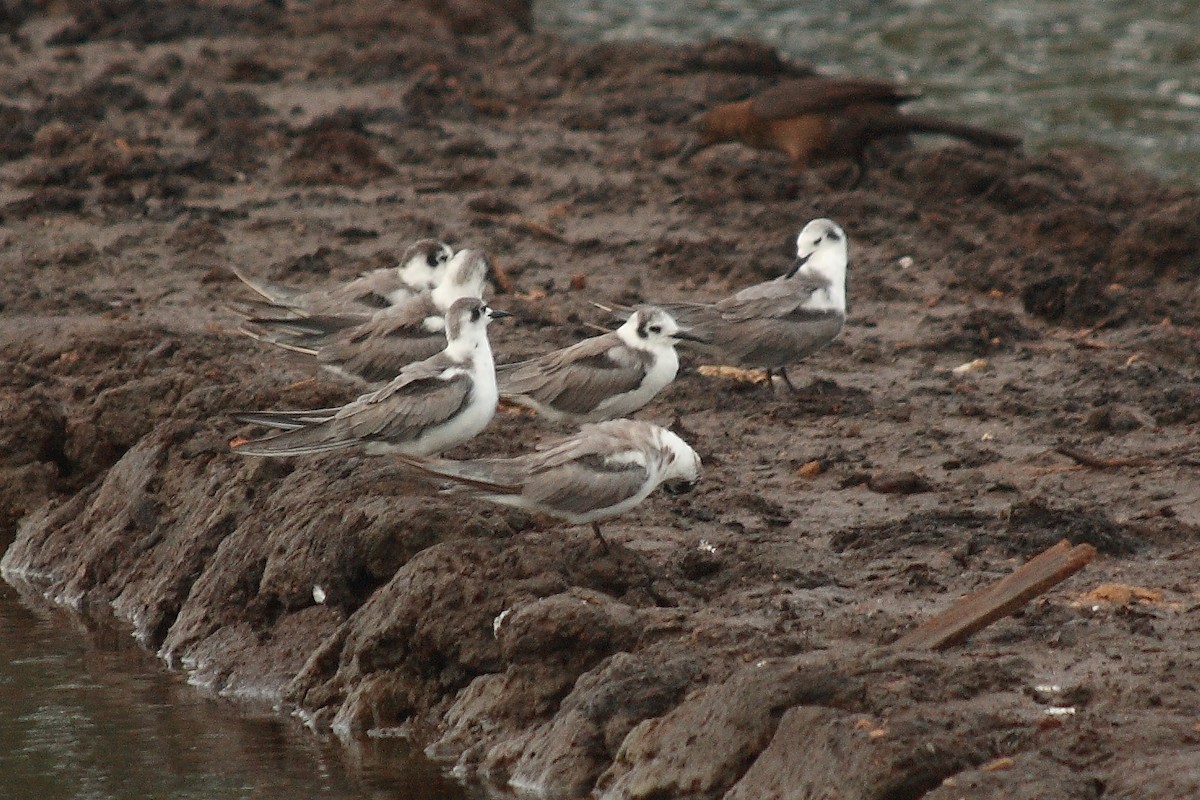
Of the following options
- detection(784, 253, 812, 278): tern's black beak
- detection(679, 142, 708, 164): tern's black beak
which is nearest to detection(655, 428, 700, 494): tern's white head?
detection(784, 253, 812, 278): tern's black beak

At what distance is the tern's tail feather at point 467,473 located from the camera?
757cm

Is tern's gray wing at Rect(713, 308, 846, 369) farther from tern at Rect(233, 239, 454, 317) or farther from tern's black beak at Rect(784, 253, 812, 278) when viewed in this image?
tern at Rect(233, 239, 454, 317)

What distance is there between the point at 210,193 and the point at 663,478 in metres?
8.10

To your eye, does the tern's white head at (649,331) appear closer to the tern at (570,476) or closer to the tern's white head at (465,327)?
the tern's white head at (465,327)

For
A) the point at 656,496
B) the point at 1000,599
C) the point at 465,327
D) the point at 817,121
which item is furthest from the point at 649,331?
the point at 817,121

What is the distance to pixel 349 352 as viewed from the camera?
9648mm

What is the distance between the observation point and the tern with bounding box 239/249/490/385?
31.6 feet

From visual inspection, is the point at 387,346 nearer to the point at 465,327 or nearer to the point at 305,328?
the point at 305,328

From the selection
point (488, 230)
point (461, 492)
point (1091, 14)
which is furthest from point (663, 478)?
point (1091, 14)

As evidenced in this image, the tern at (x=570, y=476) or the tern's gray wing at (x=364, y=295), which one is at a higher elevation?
the tern at (x=570, y=476)

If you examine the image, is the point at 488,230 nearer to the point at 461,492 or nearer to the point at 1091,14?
the point at 461,492

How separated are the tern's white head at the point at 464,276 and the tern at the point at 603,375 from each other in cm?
98

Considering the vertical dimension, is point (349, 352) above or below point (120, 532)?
above

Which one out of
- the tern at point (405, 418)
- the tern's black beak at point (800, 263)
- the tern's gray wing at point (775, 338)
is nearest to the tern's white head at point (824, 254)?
the tern's black beak at point (800, 263)
